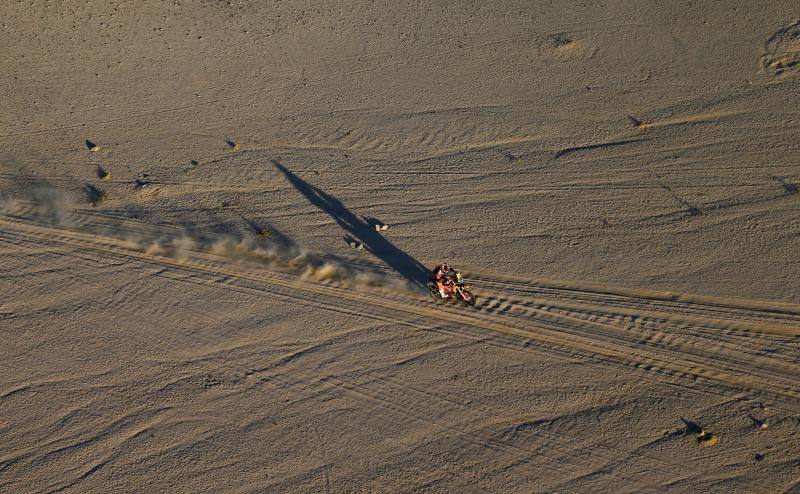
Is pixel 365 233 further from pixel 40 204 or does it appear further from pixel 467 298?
pixel 40 204

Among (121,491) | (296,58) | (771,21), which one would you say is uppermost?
(771,21)

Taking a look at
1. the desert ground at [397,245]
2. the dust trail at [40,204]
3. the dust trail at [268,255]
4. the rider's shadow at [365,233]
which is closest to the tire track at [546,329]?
the desert ground at [397,245]

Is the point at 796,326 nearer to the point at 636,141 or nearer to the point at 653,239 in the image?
the point at 653,239

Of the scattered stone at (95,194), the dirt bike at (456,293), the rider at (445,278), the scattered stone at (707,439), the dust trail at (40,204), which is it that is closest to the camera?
the scattered stone at (707,439)

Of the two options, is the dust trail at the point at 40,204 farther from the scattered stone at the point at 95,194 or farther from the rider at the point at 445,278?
the rider at the point at 445,278

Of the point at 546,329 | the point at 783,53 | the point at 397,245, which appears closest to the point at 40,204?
the point at 397,245

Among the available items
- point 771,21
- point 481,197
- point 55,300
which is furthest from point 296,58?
point 771,21
